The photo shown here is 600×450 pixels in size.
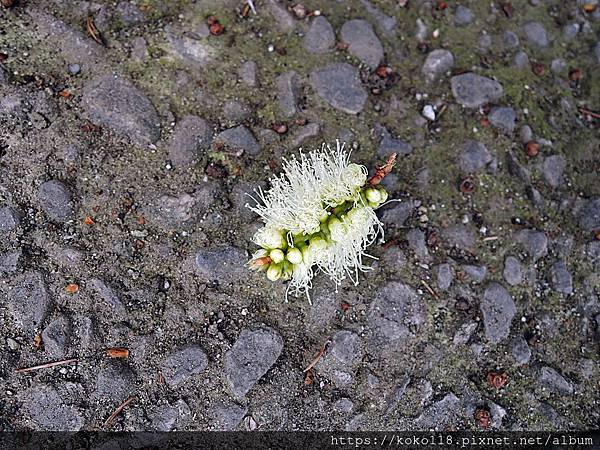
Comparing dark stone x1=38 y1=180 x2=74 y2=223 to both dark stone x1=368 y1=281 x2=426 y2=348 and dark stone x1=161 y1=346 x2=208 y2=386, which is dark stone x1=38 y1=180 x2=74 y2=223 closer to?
dark stone x1=161 y1=346 x2=208 y2=386

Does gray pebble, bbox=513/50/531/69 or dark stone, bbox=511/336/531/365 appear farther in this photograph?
gray pebble, bbox=513/50/531/69

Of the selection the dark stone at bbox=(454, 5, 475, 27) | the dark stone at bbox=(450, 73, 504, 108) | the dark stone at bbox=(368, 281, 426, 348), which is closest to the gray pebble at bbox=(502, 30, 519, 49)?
the dark stone at bbox=(454, 5, 475, 27)

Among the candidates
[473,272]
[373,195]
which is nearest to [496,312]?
[473,272]

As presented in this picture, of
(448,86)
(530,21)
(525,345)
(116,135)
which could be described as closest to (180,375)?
(116,135)

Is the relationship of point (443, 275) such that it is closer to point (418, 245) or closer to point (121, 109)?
point (418, 245)

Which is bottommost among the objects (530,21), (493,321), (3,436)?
(3,436)

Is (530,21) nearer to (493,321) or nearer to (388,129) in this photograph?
(388,129)

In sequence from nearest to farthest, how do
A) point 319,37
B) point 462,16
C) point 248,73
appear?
point 248,73, point 319,37, point 462,16
